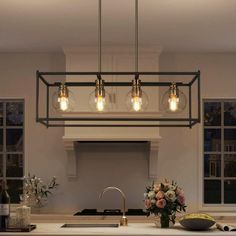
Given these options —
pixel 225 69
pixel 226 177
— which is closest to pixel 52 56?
pixel 225 69

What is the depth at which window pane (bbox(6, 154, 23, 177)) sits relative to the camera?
663cm

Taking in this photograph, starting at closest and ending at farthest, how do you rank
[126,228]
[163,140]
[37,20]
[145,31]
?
[126,228]
[37,20]
[145,31]
[163,140]

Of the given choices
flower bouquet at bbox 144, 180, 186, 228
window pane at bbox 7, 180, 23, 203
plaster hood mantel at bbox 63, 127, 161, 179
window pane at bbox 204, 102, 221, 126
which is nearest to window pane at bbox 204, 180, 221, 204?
window pane at bbox 204, 102, 221, 126

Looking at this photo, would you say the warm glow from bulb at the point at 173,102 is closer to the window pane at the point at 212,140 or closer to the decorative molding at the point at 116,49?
the decorative molding at the point at 116,49

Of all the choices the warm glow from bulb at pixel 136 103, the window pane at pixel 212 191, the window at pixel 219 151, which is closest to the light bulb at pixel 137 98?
the warm glow from bulb at pixel 136 103

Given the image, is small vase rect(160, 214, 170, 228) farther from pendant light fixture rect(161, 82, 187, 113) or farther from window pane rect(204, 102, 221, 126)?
window pane rect(204, 102, 221, 126)

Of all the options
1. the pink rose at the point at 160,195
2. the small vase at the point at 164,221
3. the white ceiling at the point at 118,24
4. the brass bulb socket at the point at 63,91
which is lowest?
the small vase at the point at 164,221

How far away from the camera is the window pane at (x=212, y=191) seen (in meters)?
6.61

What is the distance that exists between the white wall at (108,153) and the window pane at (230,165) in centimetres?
40

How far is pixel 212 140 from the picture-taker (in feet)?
21.9

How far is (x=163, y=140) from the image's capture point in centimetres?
652

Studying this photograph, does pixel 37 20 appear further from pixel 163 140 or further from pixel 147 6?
pixel 163 140

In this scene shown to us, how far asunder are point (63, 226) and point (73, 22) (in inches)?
74.8

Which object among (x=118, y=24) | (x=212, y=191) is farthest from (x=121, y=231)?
(x=212, y=191)
